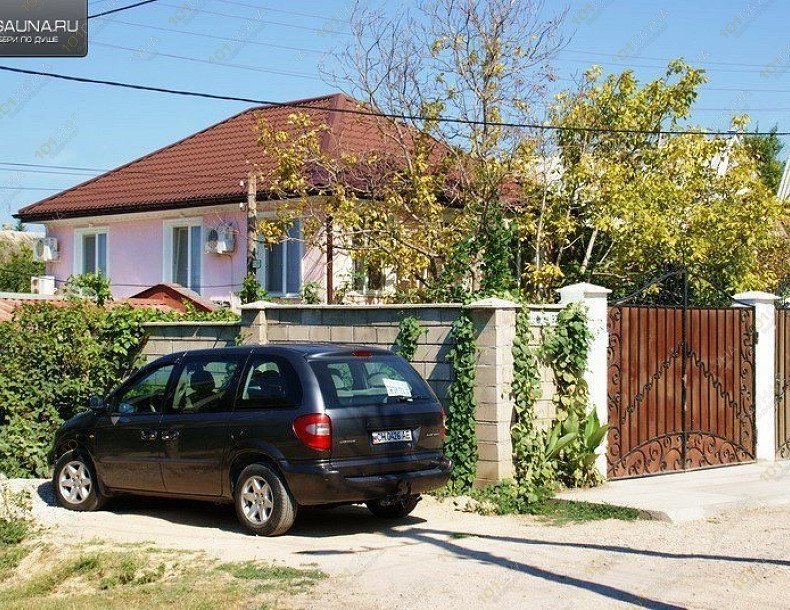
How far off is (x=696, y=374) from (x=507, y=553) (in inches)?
231

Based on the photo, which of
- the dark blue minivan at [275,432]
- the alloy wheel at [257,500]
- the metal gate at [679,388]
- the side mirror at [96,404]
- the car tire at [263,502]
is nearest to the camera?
the dark blue minivan at [275,432]

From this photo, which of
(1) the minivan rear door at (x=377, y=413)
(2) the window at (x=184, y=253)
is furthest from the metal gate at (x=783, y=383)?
(2) the window at (x=184, y=253)

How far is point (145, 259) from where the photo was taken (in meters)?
27.6

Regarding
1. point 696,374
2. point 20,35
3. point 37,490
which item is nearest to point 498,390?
point 696,374

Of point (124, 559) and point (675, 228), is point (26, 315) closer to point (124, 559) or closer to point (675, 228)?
point (124, 559)

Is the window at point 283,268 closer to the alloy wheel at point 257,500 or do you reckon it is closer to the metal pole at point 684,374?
the metal pole at point 684,374

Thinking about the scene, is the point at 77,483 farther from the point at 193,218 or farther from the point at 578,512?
the point at 193,218

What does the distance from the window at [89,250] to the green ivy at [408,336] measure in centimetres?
1787

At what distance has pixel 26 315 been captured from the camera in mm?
14539

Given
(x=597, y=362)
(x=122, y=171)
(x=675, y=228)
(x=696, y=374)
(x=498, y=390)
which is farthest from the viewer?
(x=122, y=171)

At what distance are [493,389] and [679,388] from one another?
326cm

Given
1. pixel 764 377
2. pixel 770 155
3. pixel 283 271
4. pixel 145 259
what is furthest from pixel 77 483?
pixel 770 155

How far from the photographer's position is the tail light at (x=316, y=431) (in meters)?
9.66

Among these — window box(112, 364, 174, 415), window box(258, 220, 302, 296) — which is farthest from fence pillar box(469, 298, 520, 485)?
window box(258, 220, 302, 296)
